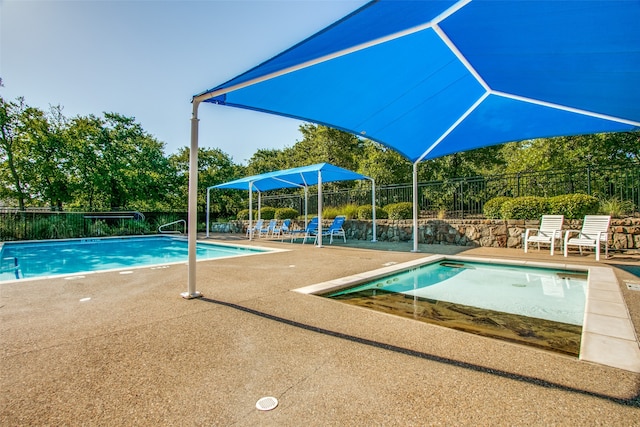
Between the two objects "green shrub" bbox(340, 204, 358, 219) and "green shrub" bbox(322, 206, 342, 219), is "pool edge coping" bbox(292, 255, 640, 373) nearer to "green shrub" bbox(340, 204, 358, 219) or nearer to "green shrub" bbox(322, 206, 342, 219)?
"green shrub" bbox(340, 204, 358, 219)

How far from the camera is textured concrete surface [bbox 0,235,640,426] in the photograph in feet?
5.17

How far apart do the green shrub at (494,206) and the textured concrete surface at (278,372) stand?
6.90 m

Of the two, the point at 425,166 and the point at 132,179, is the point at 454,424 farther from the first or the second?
the point at 132,179

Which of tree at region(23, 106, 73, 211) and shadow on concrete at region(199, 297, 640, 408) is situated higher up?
tree at region(23, 106, 73, 211)

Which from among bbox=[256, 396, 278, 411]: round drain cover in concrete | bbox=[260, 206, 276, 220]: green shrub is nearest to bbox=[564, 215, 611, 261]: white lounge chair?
bbox=[256, 396, 278, 411]: round drain cover in concrete

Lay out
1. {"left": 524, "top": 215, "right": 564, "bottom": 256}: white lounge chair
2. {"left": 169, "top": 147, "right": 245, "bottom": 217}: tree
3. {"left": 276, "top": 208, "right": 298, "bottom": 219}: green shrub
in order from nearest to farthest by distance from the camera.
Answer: {"left": 524, "top": 215, "right": 564, "bottom": 256}: white lounge chair, {"left": 276, "top": 208, "right": 298, "bottom": 219}: green shrub, {"left": 169, "top": 147, "right": 245, "bottom": 217}: tree

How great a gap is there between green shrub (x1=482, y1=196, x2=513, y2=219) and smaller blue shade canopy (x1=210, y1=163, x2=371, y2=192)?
13.6 ft

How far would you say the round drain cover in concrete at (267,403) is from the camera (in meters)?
1.62

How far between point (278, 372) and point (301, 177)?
10768 mm

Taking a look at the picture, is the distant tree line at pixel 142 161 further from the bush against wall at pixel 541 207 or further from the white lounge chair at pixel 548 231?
the white lounge chair at pixel 548 231

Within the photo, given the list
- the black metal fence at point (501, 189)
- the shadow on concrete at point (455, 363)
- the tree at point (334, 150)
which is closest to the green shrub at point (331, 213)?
the black metal fence at point (501, 189)

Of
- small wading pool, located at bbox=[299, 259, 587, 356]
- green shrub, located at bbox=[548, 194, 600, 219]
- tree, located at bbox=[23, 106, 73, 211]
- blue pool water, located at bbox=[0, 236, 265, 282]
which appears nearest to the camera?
small wading pool, located at bbox=[299, 259, 587, 356]

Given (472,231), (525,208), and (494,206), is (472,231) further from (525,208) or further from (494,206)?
(525,208)

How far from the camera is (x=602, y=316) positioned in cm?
303
